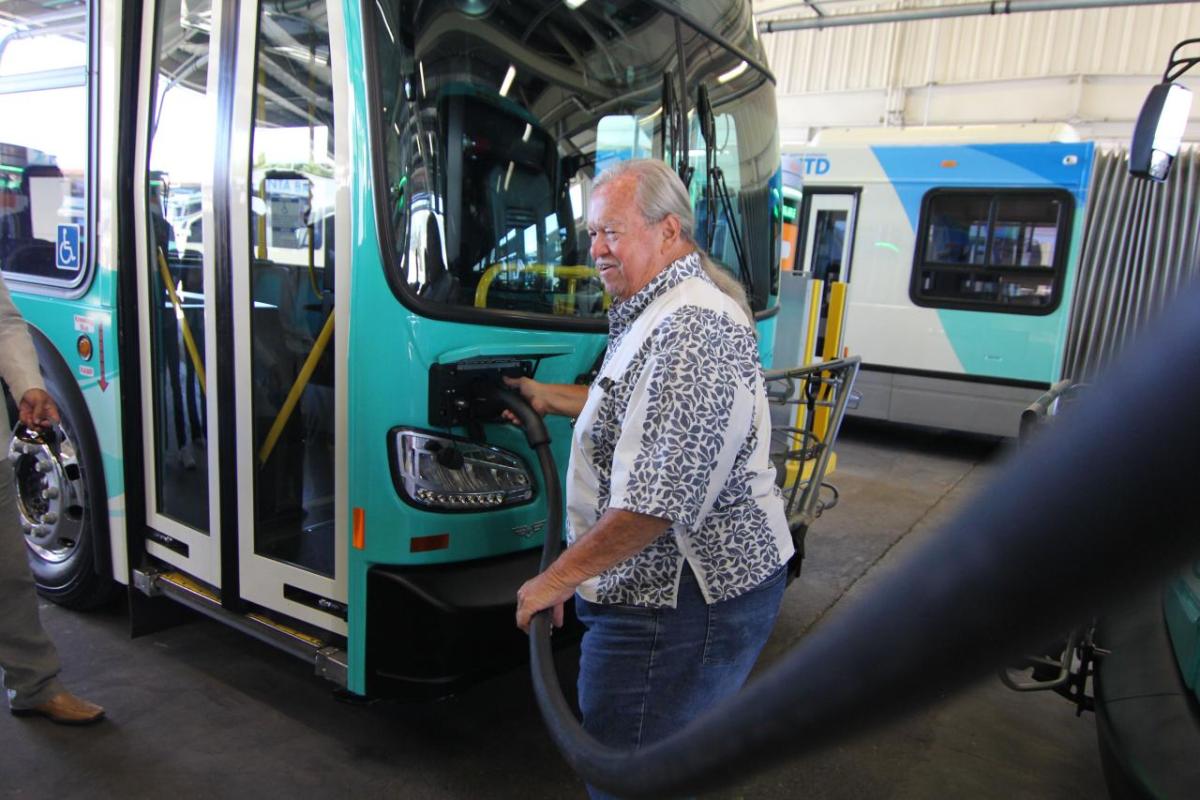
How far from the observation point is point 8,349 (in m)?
2.58

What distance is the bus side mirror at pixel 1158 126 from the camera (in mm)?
3945

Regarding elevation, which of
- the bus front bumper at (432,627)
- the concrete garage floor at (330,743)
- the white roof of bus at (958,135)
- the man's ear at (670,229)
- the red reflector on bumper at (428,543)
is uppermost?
the white roof of bus at (958,135)

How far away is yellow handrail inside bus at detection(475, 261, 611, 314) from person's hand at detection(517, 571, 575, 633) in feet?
3.18

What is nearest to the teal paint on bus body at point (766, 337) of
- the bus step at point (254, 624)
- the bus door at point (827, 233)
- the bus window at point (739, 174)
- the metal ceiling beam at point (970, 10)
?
the bus window at point (739, 174)

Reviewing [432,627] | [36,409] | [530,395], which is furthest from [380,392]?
[36,409]

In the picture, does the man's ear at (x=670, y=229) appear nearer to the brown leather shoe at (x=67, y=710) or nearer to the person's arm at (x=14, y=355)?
the person's arm at (x=14, y=355)

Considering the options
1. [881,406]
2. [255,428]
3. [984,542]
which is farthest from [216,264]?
[881,406]

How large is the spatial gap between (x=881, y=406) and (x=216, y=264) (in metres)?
6.95

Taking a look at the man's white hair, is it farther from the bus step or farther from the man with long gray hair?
the bus step

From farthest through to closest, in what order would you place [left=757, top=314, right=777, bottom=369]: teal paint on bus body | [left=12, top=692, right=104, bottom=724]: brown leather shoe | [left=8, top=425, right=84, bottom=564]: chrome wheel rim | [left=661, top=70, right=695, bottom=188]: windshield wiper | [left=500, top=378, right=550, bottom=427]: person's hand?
[left=757, top=314, right=777, bottom=369]: teal paint on bus body → [left=8, top=425, right=84, bottom=564]: chrome wheel rim → [left=661, top=70, right=695, bottom=188]: windshield wiper → [left=12, top=692, right=104, bottom=724]: brown leather shoe → [left=500, top=378, right=550, bottom=427]: person's hand

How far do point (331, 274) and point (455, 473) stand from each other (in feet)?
2.16

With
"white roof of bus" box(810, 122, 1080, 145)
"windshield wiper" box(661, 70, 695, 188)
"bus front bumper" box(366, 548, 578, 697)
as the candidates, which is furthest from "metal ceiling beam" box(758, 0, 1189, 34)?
"bus front bumper" box(366, 548, 578, 697)

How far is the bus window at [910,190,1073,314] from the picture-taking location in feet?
24.6

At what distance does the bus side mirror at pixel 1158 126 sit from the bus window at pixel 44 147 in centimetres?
448
